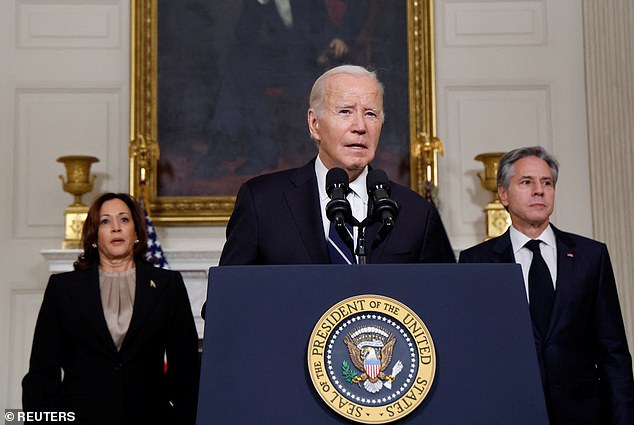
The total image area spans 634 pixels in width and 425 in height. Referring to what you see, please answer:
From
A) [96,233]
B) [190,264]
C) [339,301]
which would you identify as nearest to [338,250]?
[339,301]

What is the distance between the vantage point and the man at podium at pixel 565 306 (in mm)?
3104

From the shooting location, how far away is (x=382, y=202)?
2064mm

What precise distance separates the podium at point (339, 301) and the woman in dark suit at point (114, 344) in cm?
206

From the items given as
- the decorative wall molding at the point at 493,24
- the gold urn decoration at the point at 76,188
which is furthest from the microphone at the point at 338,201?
the decorative wall molding at the point at 493,24

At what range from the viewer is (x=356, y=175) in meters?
2.60

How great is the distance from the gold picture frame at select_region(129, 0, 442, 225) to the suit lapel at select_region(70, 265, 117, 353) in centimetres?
230

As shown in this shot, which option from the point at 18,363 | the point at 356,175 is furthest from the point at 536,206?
the point at 18,363

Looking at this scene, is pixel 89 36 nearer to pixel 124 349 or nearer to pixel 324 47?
pixel 324 47

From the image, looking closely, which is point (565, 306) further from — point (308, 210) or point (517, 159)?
point (308, 210)

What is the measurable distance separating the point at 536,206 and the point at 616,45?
3656 mm

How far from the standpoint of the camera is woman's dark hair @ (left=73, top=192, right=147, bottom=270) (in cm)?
416

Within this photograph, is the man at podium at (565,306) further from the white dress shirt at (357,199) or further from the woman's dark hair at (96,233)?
the woman's dark hair at (96,233)

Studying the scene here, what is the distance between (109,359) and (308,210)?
167 centimetres

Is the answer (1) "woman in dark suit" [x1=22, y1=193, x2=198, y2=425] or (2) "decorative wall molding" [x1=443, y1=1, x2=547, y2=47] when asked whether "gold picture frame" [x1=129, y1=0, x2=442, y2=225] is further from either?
(1) "woman in dark suit" [x1=22, y1=193, x2=198, y2=425]
